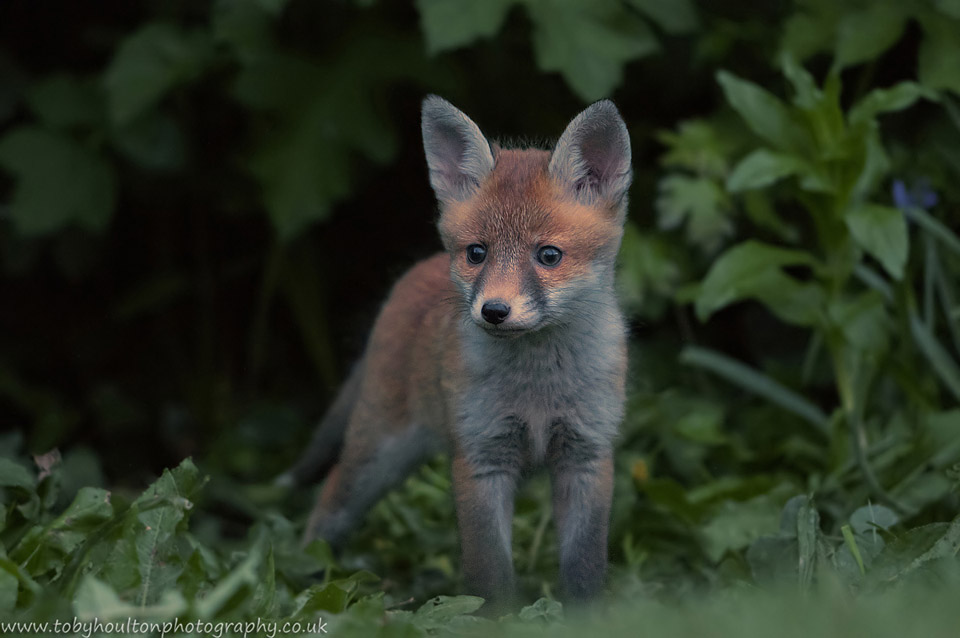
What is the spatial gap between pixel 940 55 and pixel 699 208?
123 centimetres

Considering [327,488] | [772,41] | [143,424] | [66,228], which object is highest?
[772,41]

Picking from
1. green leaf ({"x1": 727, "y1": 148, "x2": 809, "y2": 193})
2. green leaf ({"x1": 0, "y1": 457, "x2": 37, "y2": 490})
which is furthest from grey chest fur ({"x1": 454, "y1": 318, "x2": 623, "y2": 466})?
green leaf ({"x1": 0, "y1": 457, "x2": 37, "y2": 490})

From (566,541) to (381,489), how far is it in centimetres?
105

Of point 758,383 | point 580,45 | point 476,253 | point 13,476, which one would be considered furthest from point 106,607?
point 758,383

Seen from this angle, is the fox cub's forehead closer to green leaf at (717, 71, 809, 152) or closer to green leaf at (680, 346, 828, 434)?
green leaf at (717, 71, 809, 152)

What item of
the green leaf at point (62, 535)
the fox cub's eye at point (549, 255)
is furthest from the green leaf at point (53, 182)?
the fox cub's eye at point (549, 255)

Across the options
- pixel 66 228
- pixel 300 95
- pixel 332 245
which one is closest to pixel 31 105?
pixel 66 228

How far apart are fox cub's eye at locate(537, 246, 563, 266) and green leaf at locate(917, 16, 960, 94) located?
2265 mm

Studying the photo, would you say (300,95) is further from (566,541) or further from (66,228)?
(566,541)

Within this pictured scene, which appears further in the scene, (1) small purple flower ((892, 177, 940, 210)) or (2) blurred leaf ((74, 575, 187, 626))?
(1) small purple flower ((892, 177, 940, 210))

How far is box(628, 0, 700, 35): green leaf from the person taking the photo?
483 centimetres

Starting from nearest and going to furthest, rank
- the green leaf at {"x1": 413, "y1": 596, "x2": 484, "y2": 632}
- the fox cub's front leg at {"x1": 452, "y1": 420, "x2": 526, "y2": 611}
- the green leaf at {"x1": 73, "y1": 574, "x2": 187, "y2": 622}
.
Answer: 1. the green leaf at {"x1": 73, "y1": 574, "x2": 187, "y2": 622}
2. the green leaf at {"x1": 413, "y1": 596, "x2": 484, "y2": 632}
3. the fox cub's front leg at {"x1": 452, "y1": 420, "x2": 526, "y2": 611}

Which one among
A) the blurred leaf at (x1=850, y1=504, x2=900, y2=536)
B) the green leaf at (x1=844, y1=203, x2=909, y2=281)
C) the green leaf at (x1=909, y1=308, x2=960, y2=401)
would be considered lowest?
the blurred leaf at (x1=850, y1=504, x2=900, y2=536)

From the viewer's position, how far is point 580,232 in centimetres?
334
